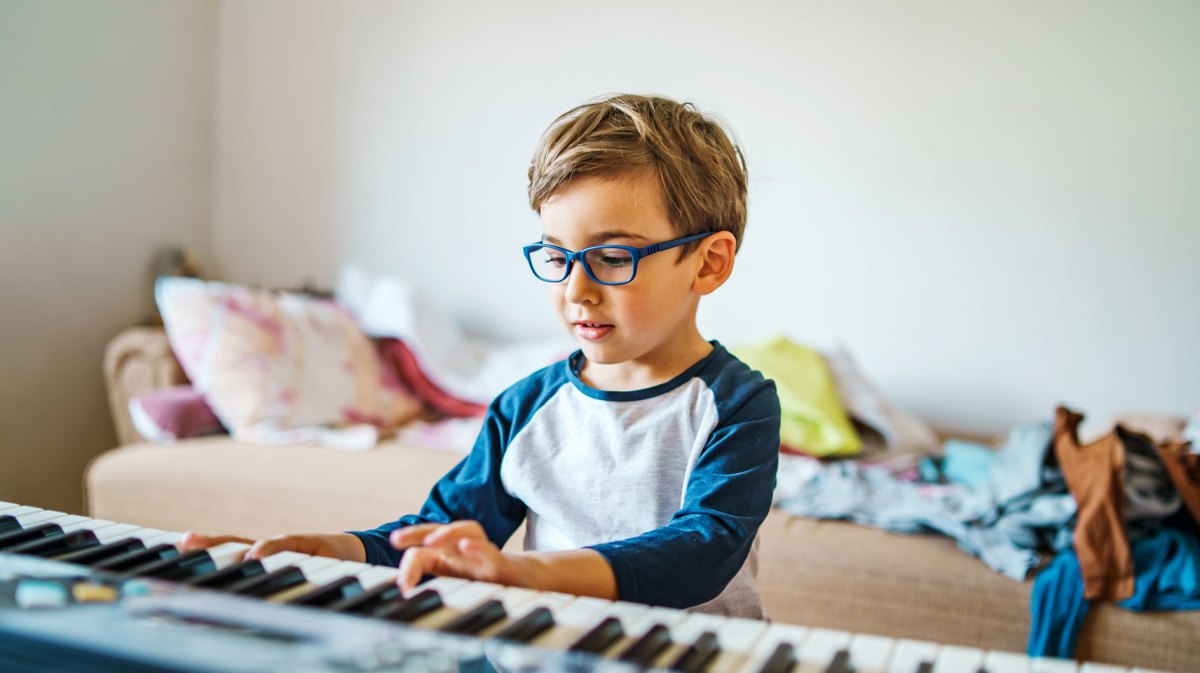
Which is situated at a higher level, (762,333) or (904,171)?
(904,171)

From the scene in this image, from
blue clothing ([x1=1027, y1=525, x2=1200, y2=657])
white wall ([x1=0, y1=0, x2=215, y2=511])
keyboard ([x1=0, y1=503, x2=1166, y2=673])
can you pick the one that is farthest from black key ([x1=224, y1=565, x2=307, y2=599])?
white wall ([x1=0, y1=0, x2=215, y2=511])

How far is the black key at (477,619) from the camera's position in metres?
0.69

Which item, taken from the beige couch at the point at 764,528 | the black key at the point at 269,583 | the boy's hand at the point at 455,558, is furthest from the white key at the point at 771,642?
the beige couch at the point at 764,528

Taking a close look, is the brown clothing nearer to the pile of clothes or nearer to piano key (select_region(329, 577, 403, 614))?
the pile of clothes

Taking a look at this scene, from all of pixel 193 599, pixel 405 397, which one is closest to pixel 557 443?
pixel 193 599

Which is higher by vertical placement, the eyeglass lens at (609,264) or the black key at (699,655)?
the eyeglass lens at (609,264)

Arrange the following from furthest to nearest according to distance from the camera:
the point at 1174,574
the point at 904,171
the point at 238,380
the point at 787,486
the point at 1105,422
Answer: the point at 904,171 < the point at 1105,422 < the point at 238,380 < the point at 787,486 < the point at 1174,574

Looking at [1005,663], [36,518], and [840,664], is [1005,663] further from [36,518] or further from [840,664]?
[36,518]

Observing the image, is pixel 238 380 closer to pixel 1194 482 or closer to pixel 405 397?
pixel 405 397

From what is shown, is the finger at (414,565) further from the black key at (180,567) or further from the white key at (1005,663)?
the white key at (1005,663)

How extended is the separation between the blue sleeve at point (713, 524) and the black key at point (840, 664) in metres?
0.25

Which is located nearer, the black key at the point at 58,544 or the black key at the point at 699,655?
the black key at the point at 699,655

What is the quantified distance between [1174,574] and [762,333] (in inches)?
59.7

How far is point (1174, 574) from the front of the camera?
197 centimetres
